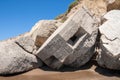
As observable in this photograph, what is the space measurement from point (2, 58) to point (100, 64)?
132 inches

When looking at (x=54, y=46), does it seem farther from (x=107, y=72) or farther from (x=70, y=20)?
(x=107, y=72)

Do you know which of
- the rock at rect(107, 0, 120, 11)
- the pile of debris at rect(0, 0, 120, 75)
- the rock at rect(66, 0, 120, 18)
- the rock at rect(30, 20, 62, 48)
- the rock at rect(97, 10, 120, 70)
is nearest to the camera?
the rock at rect(97, 10, 120, 70)

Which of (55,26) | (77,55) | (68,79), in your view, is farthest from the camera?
(55,26)

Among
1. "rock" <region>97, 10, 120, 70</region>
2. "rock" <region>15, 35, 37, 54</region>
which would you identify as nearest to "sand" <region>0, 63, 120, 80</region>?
"rock" <region>97, 10, 120, 70</region>

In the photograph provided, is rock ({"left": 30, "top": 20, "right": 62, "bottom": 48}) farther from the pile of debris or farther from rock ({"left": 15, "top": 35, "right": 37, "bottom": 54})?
rock ({"left": 15, "top": 35, "right": 37, "bottom": 54})

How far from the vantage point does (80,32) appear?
1094 centimetres

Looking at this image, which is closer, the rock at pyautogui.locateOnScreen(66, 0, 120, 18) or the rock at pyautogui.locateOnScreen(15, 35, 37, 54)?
the rock at pyautogui.locateOnScreen(15, 35, 37, 54)

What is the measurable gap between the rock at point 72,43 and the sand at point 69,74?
9.8 inches

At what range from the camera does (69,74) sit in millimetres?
10461

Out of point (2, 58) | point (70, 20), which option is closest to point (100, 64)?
point (70, 20)

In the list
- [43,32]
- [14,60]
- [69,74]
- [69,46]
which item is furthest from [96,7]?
[14,60]

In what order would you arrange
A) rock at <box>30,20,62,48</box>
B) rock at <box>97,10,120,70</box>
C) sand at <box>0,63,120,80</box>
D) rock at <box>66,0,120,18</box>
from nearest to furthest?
rock at <box>97,10,120,70</box>
sand at <box>0,63,120,80</box>
rock at <box>30,20,62,48</box>
rock at <box>66,0,120,18</box>

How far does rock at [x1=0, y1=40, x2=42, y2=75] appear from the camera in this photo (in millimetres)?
10398

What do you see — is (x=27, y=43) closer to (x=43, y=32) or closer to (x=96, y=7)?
(x=43, y=32)
